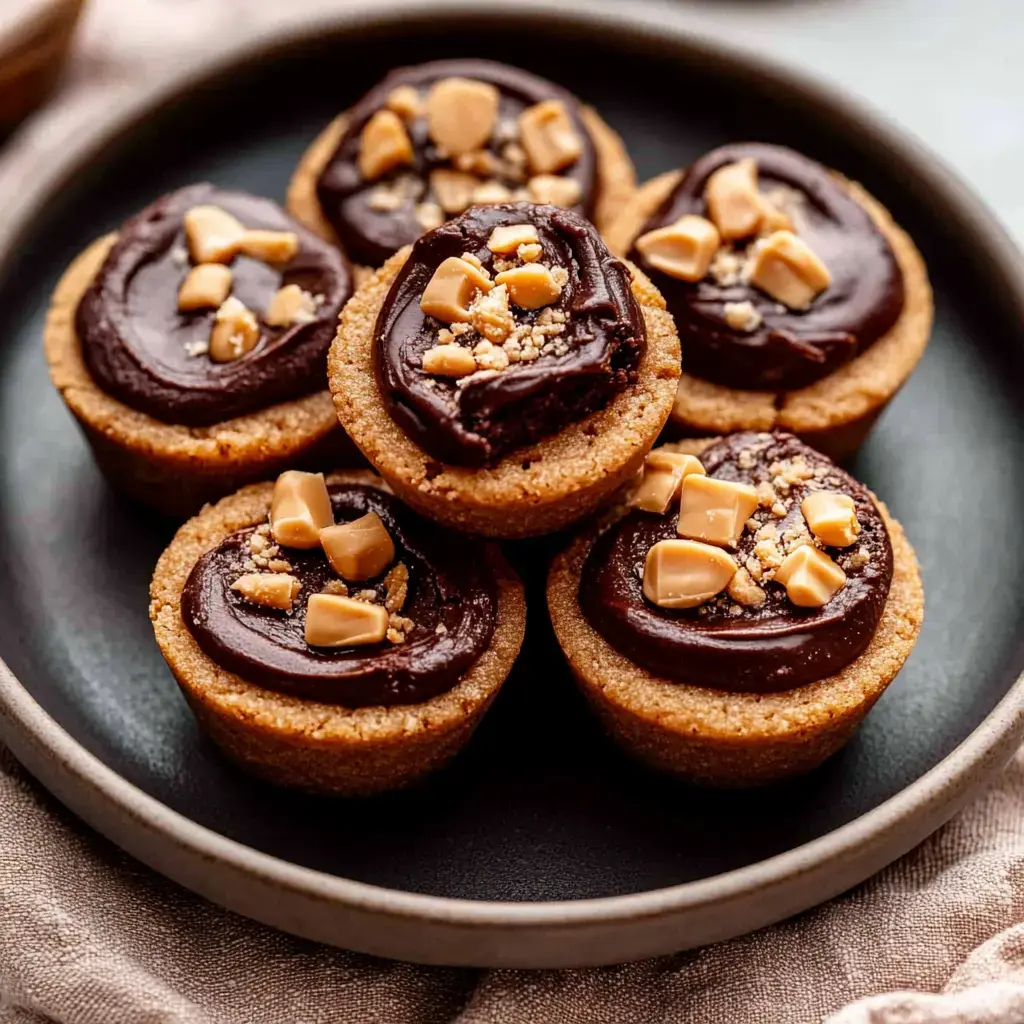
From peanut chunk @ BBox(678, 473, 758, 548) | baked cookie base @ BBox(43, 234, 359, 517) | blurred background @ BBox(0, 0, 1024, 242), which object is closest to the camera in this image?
peanut chunk @ BBox(678, 473, 758, 548)

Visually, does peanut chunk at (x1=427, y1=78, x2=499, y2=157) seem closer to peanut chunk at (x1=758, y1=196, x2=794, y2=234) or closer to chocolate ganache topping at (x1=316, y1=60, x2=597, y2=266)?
chocolate ganache topping at (x1=316, y1=60, x2=597, y2=266)

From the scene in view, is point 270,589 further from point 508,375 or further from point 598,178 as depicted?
point 598,178

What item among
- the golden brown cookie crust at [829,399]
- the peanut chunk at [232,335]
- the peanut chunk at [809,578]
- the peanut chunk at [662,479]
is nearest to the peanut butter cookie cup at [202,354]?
the peanut chunk at [232,335]

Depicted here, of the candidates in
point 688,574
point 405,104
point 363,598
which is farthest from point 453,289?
point 405,104

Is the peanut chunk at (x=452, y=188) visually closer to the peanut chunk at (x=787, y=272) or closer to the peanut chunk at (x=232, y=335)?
the peanut chunk at (x=232, y=335)

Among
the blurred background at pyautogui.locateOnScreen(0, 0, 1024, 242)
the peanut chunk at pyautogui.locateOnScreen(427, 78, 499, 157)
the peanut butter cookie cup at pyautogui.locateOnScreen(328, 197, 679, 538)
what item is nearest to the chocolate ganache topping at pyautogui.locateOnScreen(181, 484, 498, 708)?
the peanut butter cookie cup at pyautogui.locateOnScreen(328, 197, 679, 538)

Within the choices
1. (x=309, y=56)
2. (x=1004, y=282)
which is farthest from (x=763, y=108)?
(x=309, y=56)

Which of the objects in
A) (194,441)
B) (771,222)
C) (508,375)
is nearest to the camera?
(508,375)
